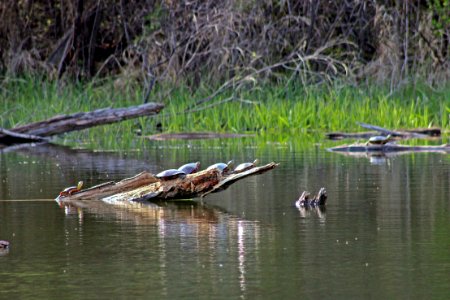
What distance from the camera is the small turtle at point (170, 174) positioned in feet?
29.3

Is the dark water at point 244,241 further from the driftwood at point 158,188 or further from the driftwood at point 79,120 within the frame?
the driftwood at point 79,120

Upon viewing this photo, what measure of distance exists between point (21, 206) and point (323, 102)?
1077 cm

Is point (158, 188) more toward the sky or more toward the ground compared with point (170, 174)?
more toward the ground

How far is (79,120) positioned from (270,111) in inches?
143

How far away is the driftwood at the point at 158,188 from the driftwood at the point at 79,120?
23.7 feet

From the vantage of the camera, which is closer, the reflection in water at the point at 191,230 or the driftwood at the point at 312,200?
the reflection in water at the point at 191,230

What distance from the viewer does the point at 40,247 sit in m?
6.57

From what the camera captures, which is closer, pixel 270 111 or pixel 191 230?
pixel 191 230

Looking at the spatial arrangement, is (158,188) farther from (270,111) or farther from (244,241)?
(270,111)

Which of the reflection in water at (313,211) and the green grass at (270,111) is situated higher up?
the green grass at (270,111)

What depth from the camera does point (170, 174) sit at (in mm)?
8938

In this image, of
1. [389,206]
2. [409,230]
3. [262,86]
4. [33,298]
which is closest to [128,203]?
[389,206]

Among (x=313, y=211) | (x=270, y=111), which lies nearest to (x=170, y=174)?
(x=313, y=211)

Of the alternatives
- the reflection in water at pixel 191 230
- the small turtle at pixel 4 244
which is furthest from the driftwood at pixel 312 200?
the small turtle at pixel 4 244
